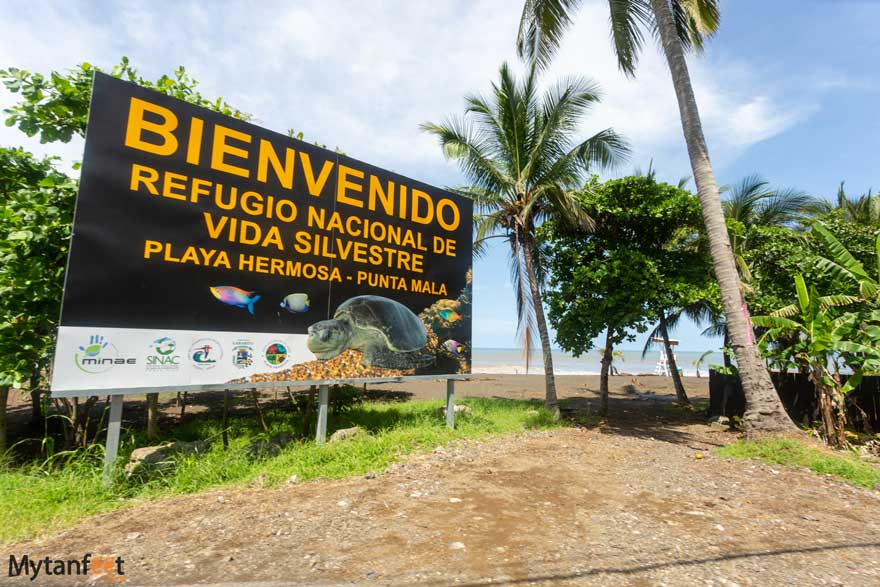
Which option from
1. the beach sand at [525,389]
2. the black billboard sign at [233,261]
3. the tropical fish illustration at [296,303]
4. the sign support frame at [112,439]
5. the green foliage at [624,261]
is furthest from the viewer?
the beach sand at [525,389]

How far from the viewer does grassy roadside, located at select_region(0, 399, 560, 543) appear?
4785 mm

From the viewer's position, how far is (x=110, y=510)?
5031 mm

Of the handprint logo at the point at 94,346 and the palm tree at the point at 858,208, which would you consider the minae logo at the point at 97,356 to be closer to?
the handprint logo at the point at 94,346

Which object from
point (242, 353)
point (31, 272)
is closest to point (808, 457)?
point (242, 353)

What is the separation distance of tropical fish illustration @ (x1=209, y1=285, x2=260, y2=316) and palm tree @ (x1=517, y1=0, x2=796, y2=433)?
9485mm

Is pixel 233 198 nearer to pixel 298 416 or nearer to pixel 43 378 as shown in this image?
pixel 43 378

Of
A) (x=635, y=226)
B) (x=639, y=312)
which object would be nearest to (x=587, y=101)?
(x=635, y=226)

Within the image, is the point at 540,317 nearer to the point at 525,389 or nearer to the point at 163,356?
the point at 163,356

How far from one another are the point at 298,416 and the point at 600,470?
8.27 m

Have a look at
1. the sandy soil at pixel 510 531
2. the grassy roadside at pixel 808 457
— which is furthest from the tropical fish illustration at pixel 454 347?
the grassy roadside at pixel 808 457

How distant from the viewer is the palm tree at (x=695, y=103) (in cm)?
867

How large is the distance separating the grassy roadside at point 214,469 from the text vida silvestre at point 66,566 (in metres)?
0.72

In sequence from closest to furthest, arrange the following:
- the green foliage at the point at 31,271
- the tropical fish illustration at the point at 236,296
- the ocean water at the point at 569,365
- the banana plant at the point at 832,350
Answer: the green foliage at the point at 31,271, the tropical fish illustration at the point at 236,296, the banana plant at the point at 832,350, the ocean water at the point at 569,365

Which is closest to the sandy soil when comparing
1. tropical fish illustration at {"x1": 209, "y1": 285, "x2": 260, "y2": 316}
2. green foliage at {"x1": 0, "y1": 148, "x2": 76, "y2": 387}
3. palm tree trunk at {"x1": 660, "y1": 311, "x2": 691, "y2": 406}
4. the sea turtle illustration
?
the sea turtle illustration
